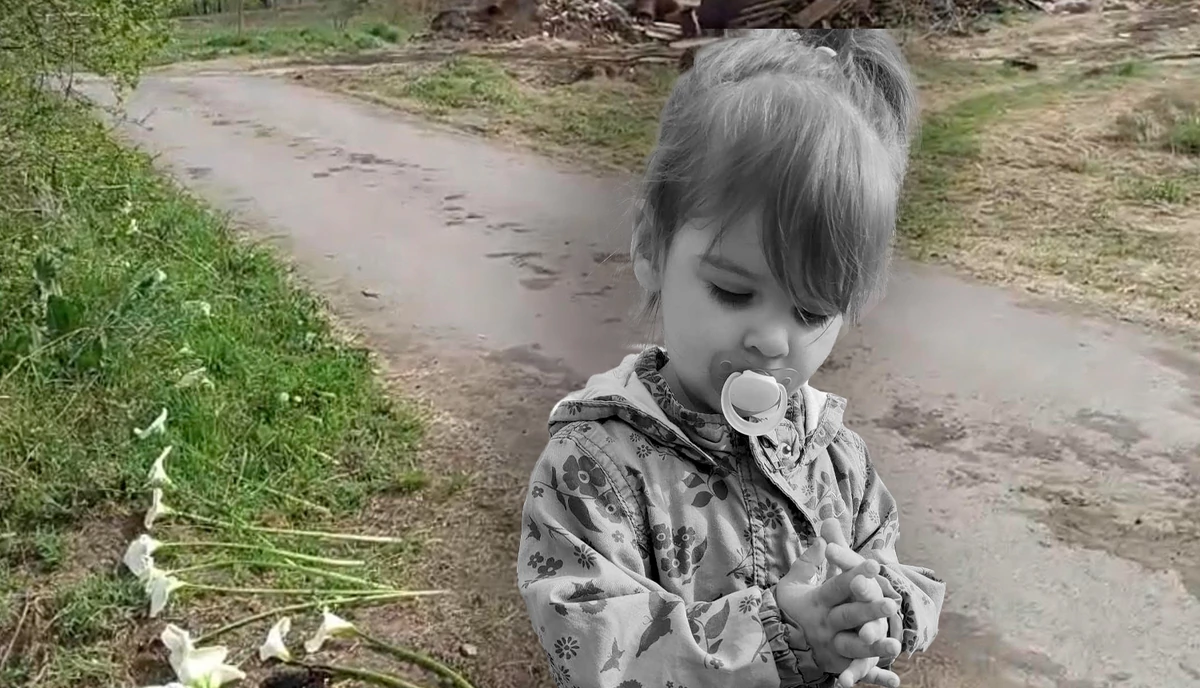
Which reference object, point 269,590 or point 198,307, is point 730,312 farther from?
point 198,307

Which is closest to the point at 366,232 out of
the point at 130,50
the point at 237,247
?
the point at 237,247

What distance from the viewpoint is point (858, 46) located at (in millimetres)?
613

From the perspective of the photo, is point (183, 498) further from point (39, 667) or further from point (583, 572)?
point (583, 572)

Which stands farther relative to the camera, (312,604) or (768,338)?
(312,604)

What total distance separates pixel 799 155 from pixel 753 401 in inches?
5.3

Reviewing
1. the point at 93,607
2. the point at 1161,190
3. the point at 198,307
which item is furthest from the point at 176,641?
the point at 1161,190

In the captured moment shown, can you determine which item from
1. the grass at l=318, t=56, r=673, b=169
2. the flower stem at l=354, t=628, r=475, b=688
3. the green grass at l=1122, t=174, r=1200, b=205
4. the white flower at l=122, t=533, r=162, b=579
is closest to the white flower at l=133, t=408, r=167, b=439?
the white flower at l=122, t=533, r=162, b=579

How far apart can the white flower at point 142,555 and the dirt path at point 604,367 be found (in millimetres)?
290

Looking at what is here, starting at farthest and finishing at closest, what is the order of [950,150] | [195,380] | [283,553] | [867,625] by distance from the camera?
[195,380]
[283,553]
[950,150]
[867,625]

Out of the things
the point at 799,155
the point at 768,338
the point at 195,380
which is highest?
the point at 799,155

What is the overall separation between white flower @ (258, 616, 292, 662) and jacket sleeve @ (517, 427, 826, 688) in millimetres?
738

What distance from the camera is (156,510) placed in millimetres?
1333

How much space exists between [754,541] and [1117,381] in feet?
1.99

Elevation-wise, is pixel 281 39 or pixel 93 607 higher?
pixel 281 39
